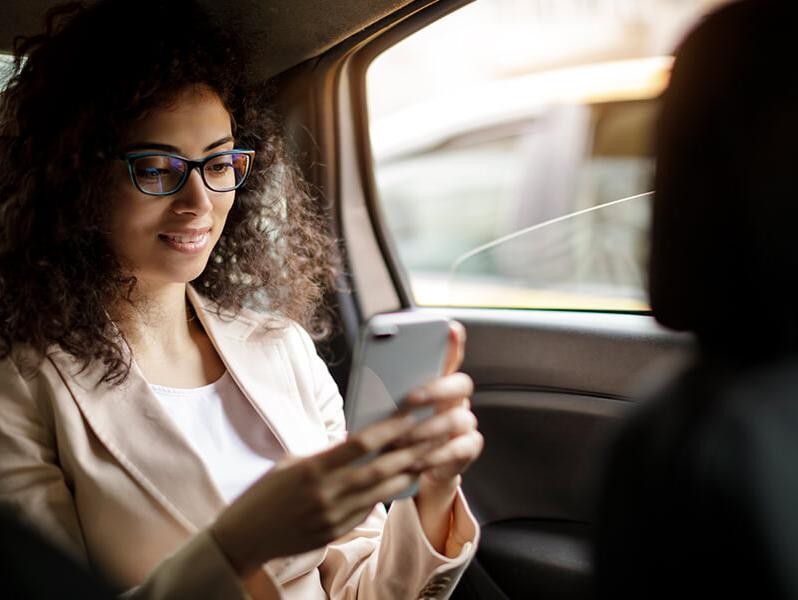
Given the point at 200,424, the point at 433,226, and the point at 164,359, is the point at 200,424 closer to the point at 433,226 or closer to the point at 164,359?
the point at 164,359

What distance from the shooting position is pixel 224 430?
4.33 feet

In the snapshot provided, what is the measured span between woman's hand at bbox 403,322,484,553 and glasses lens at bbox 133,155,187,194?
1.50 feet

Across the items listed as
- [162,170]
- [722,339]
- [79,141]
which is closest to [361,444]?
[722,339]

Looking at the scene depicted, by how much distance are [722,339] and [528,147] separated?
2204mm

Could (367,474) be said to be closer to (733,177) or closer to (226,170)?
(733,177)

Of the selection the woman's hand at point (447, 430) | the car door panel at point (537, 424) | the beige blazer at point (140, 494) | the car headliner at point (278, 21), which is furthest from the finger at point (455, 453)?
the car headliner at point (278, 21)

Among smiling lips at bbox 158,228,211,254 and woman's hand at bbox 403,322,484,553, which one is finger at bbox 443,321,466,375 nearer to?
woman's hand at bbox 403,322,484,553

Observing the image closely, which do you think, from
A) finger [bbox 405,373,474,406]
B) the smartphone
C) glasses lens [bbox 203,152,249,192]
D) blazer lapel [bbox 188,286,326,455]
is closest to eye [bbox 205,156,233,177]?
glasses lens [bbox 203,152,249,192]

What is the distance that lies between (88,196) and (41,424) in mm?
315

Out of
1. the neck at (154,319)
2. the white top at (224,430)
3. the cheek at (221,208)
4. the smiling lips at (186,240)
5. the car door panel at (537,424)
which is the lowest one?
the car door panel at (537,424)

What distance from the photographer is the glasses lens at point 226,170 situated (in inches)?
51.2

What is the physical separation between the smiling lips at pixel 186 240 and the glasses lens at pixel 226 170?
2.8 inches

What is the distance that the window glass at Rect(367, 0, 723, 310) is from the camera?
166cm

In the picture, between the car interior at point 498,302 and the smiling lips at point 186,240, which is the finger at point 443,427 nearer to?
the smiling lips at point 186,240
